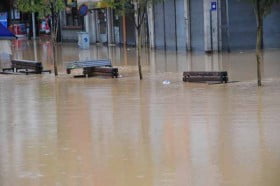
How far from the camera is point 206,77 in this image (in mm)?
24203

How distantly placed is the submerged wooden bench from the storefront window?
42.6 meters

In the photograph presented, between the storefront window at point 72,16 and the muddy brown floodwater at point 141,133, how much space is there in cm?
4199

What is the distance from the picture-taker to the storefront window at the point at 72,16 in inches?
2650

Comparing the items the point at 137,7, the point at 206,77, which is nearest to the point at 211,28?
the point at 137,7

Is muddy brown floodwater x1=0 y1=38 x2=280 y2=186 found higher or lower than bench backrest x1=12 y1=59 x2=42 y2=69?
lower

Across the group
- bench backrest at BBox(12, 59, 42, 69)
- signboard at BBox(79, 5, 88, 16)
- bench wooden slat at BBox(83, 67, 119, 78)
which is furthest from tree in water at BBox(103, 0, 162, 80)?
signboard at BBox(79, 5, 88, 16)

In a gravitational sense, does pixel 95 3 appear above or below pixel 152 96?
above

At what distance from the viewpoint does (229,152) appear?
39.7 ft

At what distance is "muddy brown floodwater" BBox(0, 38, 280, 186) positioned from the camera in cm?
1074

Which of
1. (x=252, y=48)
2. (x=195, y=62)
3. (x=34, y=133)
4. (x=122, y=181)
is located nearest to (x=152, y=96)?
(x=34, y=133)

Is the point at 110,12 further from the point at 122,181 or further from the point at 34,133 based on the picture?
the point at 122,181

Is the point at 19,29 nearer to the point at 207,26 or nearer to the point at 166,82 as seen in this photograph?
the point at 207,26

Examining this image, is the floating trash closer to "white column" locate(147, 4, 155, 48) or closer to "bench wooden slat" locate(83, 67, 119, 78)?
"bench wooden slat" locate(83, 67, 119, 78)

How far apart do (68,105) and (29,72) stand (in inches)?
510
